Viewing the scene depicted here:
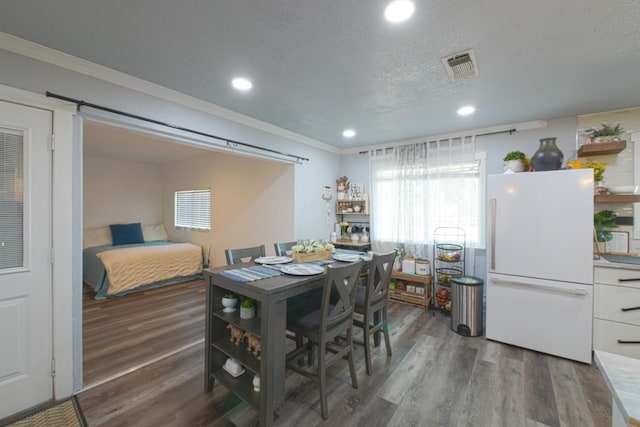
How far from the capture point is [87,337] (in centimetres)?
289

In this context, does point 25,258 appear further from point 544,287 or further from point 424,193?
point 544,287

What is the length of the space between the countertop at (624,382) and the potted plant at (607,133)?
117 inches

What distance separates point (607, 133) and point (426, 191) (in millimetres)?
1900

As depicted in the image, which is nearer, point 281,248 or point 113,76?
point 113,76

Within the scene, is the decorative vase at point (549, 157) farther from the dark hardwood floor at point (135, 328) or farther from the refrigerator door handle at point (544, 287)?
the dark hardwood floor at point (135, 328)

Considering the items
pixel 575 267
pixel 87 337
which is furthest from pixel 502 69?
pixel 87 337

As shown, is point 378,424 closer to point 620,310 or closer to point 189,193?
point 620,310

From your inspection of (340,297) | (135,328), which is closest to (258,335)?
(340,297)

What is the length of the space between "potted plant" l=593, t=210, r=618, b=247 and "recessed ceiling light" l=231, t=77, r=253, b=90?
12.5 ft

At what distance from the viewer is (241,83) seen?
238cm

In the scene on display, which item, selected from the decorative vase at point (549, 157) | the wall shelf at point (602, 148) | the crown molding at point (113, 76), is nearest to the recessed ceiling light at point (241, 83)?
the crown molding at point (113, 76)

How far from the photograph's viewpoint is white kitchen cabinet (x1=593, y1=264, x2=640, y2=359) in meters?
2.36

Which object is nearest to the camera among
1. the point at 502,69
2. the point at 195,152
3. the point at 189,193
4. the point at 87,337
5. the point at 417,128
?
the point at 502,69

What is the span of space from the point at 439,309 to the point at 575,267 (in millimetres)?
1648
